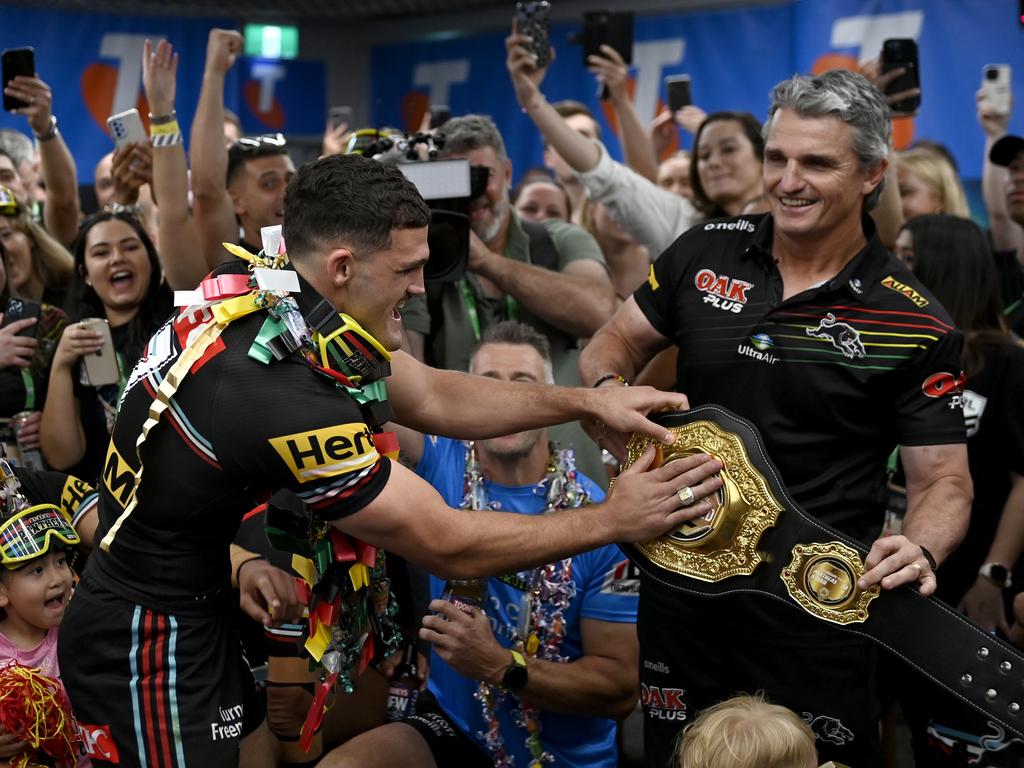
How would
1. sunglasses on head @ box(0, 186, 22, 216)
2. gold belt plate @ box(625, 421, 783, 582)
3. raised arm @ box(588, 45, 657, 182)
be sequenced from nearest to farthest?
1. gold belt plate @ box(625, 421, 783, 582)
2. sunglasses on head @ box(0, 186, 22, 216)
3. raised arm @ box(588, 45, 657, 182)

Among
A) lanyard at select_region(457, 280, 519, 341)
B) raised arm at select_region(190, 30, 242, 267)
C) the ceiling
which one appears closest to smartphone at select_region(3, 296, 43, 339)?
raised arm at select_region(190, 30, 242, 267)

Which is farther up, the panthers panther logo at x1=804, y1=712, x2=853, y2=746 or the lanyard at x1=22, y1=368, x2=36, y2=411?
the lanyard at x1=22, y1=368, x2=36, y2=411

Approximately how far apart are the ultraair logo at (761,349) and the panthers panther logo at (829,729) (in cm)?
79

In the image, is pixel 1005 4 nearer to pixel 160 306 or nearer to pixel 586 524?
pixel 160 306

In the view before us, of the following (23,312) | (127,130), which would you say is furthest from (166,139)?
(23,312)

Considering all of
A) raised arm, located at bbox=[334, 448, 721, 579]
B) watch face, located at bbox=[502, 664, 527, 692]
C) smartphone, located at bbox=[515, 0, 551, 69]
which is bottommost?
watch face, located at bbox=[502, 664, 527, 692]

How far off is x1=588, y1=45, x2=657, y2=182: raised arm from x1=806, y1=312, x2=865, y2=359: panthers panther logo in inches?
105

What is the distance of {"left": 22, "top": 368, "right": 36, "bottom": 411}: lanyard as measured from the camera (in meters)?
3.96

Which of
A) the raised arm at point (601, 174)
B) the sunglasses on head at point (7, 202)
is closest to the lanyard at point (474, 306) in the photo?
the raised arm at point (601, 174)

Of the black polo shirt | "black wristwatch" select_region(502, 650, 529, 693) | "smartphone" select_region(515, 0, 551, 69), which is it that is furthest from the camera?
"smartphone" select_region(515, 0, 551, 69)

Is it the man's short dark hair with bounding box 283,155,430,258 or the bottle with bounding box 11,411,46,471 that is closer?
the man's short dark hair with bounding box 283,155,430,258

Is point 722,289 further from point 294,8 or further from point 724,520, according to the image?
point 294,8

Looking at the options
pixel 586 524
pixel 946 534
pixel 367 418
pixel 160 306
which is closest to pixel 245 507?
pixel 367 418

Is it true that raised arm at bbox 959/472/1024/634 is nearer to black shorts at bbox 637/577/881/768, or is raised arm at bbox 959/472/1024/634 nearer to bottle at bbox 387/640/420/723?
black shorts at bbox 637/577/881/768
